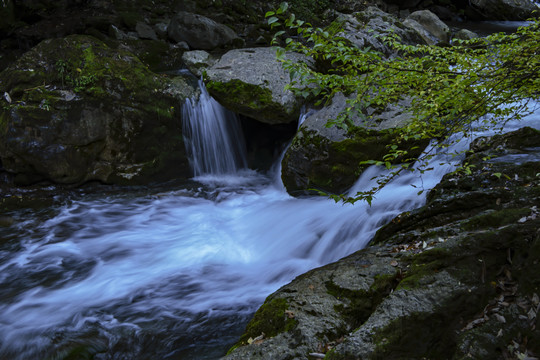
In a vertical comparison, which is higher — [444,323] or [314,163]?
[314,163]

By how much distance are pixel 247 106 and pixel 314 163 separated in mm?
1940

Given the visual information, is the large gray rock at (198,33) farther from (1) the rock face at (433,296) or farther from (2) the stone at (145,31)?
(1) the rock face at (433,296)

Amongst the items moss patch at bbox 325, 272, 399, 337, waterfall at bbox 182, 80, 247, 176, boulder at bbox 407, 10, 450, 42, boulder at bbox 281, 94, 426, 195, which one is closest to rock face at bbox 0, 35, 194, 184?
waterfall at bbox 182, 80, 247, 176

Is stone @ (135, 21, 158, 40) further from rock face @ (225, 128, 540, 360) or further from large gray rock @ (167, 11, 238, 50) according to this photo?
rock face @ (225, 128, 540, 360)

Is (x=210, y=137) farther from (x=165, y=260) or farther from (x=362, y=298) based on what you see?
(x=362, y=298)

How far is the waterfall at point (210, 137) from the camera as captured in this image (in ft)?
28.2

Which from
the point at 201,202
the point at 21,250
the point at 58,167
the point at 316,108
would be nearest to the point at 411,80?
the point at 316,108

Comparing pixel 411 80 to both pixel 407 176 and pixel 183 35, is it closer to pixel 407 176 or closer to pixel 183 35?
pixel 407 176

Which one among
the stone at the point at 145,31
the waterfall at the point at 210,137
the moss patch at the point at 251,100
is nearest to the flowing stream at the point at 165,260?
the waterfall at the point at 210,137

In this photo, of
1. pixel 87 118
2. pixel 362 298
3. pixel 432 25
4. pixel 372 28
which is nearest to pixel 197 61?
pixel 87 118

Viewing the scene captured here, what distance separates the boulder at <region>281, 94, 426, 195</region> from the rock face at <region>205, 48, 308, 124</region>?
0.69 metres

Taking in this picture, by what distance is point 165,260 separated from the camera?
5.56 meters

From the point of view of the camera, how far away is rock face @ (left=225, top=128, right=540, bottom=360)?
2145mm

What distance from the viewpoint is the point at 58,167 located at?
7.45 meters
